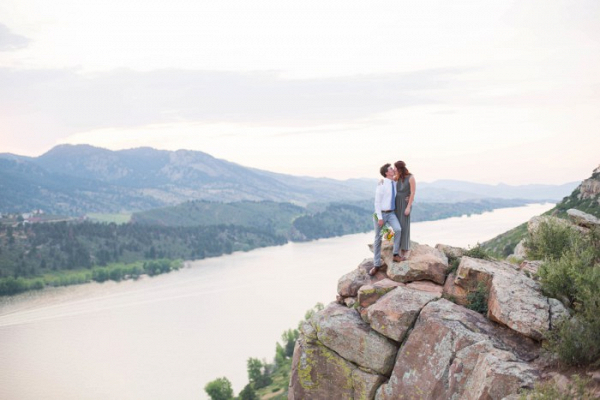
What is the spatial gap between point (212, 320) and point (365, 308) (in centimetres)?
10257

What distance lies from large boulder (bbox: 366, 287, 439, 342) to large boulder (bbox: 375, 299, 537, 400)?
444 mm

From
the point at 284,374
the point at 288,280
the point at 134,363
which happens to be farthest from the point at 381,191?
the point at 288,280

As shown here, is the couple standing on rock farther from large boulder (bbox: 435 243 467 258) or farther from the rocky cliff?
large boulder (bbox: 435 243 467 258)

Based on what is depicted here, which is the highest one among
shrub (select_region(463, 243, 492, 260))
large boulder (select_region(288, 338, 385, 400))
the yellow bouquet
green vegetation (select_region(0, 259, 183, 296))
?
the yellow bouquet

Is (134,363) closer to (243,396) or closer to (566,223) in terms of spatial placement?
(243,396)

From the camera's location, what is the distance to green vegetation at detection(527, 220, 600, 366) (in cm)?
1284

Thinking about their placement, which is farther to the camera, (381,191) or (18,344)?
(18,344)

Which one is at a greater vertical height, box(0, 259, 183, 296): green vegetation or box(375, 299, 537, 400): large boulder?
box(375, 299, 537, 400): large boulder

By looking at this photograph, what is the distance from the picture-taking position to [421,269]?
62.5 ft

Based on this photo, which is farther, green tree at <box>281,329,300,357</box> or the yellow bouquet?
green tree at <box>281,329,300,357</box>

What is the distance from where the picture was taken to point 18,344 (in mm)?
104250

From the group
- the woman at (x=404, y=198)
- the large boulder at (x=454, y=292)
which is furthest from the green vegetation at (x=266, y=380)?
the large boulder at (x=454, y=292)

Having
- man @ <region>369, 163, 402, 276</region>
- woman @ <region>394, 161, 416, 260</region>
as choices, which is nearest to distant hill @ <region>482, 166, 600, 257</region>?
woman @ <region>394, 161, 416, 260</region>

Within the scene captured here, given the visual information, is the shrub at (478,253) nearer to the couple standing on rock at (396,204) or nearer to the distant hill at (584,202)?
the couple standing on rock at (396,204)
